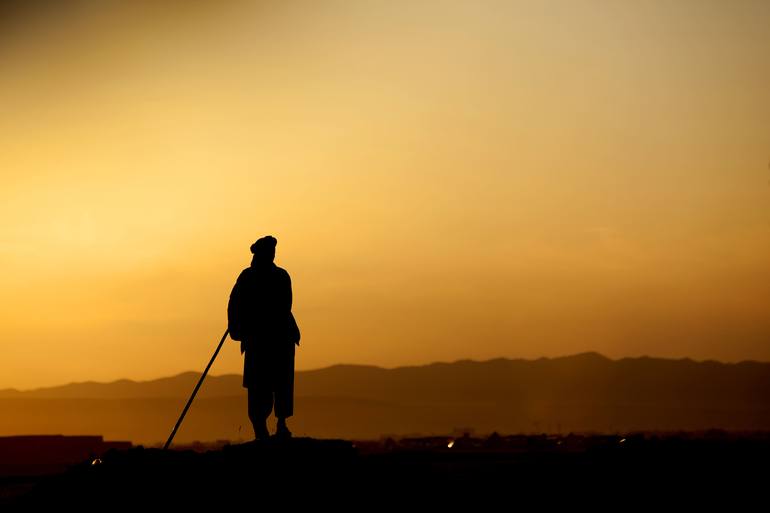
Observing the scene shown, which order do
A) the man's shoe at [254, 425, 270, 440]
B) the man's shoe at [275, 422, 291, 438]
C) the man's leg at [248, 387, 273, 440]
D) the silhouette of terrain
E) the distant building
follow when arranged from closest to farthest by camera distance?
the silhouette of terrain < the man's shoe at [275, 422, 291, 438] < the man's shoe at [254, 425, 270, 440] < the man's leg at [248, 387, 273, 440] < the distant building

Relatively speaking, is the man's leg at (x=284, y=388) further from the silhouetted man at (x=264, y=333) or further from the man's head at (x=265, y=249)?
the man's head at (x=265, y=249)

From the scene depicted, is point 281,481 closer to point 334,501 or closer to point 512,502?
point 334,501

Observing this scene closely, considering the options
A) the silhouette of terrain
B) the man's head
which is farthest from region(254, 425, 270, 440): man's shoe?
the man's head

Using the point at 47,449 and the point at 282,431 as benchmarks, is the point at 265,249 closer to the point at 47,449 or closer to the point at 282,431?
the point at 282,431

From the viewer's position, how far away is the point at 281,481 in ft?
64.0

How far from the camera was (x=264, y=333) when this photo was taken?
21578 millimetres

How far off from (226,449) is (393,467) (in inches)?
126

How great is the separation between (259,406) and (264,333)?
137 centimetres

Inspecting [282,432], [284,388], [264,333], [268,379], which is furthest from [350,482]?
[264,333]

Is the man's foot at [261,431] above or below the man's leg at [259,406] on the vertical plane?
below

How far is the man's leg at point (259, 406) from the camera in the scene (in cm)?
2142

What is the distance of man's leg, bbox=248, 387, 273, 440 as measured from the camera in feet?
70.3

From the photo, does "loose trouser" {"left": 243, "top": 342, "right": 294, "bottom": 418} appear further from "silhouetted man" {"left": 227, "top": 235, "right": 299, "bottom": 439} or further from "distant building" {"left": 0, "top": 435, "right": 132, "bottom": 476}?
"distant building" {"left": 0, "top": 435, "right": 132, "bottom": 476}

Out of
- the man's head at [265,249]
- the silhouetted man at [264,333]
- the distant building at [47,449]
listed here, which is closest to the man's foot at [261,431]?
the silhouetted man at [264,333]
